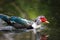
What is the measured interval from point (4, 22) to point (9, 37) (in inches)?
3.1

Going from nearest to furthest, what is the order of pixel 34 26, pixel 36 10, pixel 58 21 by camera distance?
pixel 34 26 → pixel 58 21 → pixel 36 10

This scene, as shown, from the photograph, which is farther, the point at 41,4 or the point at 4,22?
the point at 41,4

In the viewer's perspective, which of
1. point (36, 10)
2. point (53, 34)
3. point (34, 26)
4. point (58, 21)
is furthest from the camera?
point (36, 10)

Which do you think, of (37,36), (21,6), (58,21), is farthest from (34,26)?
(21,6)

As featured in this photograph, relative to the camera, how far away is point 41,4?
1.04 meters

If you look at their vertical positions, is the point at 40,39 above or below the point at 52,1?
below

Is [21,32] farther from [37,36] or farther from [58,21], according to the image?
[58,21]

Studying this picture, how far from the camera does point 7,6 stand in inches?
38.0

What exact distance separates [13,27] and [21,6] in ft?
1.61

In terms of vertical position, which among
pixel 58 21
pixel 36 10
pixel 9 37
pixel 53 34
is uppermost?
pixel 36 10

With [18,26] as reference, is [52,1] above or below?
above

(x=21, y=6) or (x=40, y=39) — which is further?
(x=21, y=6)

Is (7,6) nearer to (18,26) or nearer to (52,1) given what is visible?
(52,1)

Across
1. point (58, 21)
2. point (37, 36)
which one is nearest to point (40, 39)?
point (37, 36)
